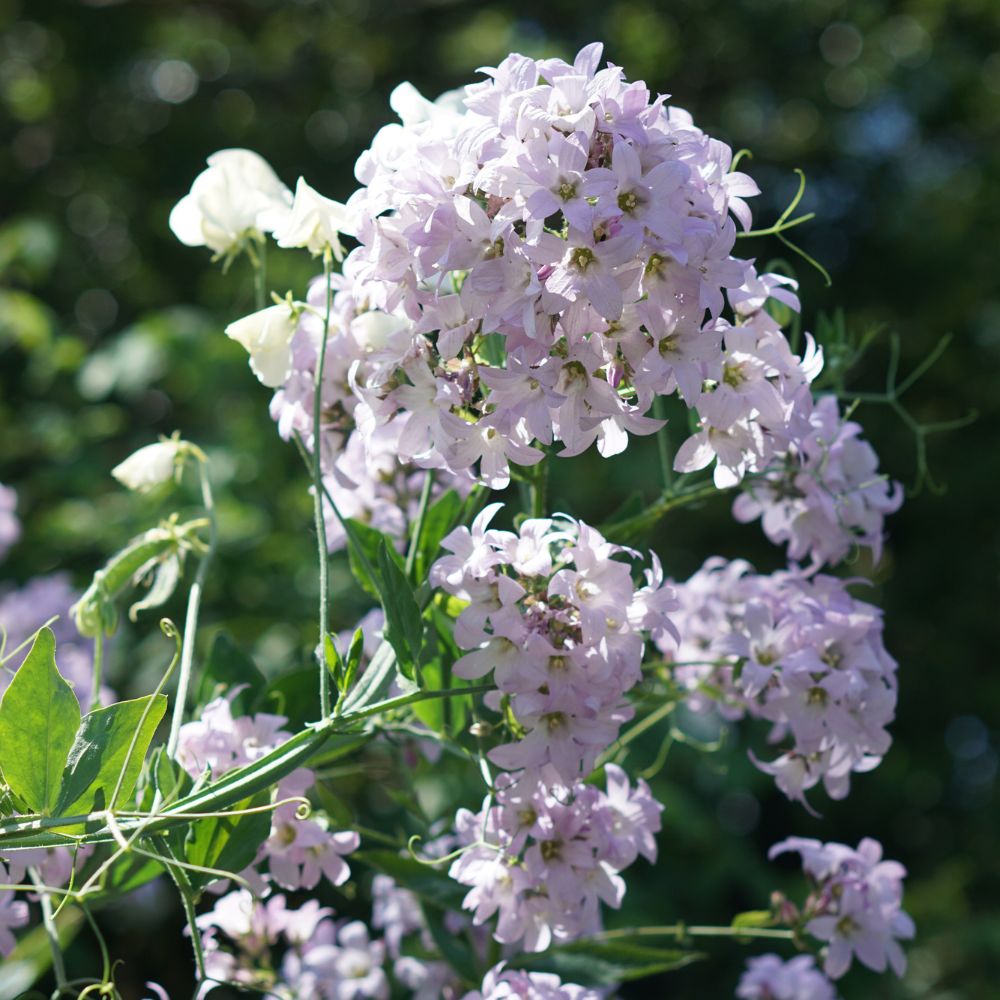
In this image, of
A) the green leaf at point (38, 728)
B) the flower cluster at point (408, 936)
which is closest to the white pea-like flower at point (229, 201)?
the green leaf at point (38, 728)

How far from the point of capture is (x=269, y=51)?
3.85 meters

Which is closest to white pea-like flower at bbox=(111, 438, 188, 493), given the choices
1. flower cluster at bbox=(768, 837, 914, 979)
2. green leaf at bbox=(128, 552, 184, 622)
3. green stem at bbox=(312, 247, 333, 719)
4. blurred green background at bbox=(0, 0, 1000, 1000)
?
green leaf at bbox=(128, 552, 184, 622)

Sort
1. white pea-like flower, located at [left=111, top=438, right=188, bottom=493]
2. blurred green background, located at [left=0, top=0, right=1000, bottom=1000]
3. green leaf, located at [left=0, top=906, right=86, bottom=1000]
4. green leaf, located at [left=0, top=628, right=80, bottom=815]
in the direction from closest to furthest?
green leaf, located at [left=0, top=628, right=80, bottom=815]
white pea-like flower, located at [left=111, top=438, right=188, bottom=493]
green leaf, located at [left=0, top=906, right=86, bottom=1000]
blurred green background, located at [left=0, top=0, right=1000, bottom=1000]

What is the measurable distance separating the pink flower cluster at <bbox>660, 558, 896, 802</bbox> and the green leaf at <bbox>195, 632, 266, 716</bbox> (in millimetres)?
237

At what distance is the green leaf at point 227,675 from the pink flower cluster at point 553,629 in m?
0.19

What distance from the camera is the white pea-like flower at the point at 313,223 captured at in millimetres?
604

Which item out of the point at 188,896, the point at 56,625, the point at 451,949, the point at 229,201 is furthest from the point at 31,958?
the point at 229,201

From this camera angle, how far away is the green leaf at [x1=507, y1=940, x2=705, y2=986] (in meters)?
0.70

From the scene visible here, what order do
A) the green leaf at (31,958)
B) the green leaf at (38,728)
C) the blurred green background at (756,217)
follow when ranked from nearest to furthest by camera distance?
the green leaf at (38,728)
the green leaf at (31,958)
the blurred green background at (756,217)

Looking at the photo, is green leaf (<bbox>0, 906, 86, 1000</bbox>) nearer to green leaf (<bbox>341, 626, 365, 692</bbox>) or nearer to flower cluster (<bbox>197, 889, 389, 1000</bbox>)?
flower cluster (<bbox>197, 889, 389, 1000</bbox>)

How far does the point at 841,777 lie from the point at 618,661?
0.24 metres

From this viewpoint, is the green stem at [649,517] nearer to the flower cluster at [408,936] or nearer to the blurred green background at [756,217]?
the flower cluster at [408,936]

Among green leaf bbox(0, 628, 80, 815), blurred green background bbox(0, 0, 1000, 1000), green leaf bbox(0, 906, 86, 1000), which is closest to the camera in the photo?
green leaf bbox(0, 628, 80, 815)

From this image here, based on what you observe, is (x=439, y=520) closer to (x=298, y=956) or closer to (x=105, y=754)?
(x=105, y=754)
